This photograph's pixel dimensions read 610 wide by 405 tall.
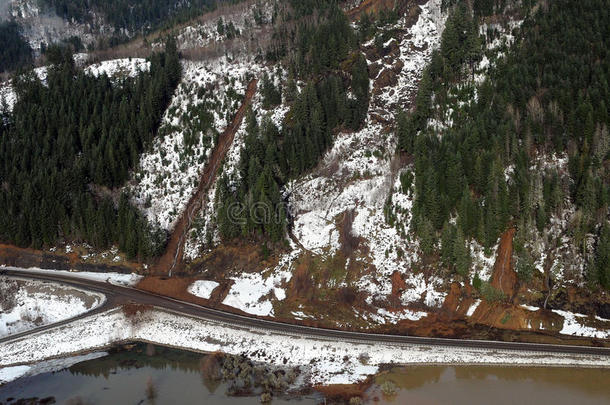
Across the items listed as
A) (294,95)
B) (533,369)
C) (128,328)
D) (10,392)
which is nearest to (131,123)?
(294,95)

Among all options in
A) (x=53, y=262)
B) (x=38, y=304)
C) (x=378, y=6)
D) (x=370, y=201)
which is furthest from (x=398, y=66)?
(x=38, y=304)

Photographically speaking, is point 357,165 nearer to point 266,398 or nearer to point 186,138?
point 186,138

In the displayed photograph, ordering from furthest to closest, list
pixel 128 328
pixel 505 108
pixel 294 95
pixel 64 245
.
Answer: pixel 294 95 → pixel 64 245 → pixel 505 108 → pixel 128 328

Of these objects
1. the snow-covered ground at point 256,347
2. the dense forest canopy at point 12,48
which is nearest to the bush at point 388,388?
the snow-covered ground at point 256,347

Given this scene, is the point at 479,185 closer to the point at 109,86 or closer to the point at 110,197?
the point at 110,197

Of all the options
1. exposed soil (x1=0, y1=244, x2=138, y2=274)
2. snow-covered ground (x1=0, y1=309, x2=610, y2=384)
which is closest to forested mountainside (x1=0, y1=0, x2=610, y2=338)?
exposed soil (x1=0, y1=244, x2=138, y2=274)

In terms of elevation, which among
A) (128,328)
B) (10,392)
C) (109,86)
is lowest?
Result: (10,392)
